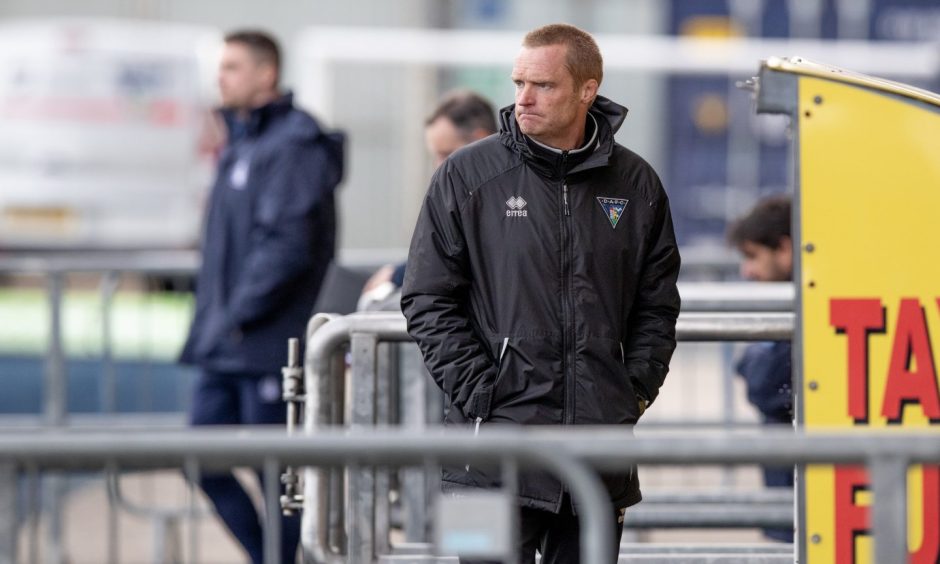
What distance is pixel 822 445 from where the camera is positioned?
2.90 m

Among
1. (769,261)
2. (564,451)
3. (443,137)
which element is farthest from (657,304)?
(769,261)

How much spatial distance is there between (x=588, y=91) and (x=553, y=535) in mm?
1102

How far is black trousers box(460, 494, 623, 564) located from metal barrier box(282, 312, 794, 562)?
68cm

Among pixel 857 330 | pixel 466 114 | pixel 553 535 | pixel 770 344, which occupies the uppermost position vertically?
pixel 466 114

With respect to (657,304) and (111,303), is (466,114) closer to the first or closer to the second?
(657,304)

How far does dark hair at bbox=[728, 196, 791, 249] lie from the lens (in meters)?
5.91

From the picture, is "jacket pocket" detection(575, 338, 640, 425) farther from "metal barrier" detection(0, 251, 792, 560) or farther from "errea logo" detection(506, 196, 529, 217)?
"metal barrier" detection(0, 251, 792, 560)

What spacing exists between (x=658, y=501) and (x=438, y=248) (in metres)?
2.58

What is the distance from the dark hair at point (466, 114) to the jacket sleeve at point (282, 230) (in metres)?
0.74

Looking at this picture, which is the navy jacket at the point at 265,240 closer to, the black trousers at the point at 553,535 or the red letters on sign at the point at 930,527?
the black trousers at the point at 553,535

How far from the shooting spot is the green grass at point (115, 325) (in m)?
10.1

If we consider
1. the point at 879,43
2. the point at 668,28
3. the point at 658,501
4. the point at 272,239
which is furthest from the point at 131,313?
the point at 879,43

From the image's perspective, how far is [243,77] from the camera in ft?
21.0

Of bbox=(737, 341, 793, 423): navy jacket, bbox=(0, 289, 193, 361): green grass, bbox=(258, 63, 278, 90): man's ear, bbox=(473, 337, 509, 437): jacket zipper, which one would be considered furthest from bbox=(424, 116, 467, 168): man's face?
bbox=(0, 289, 193, 361): green grass
